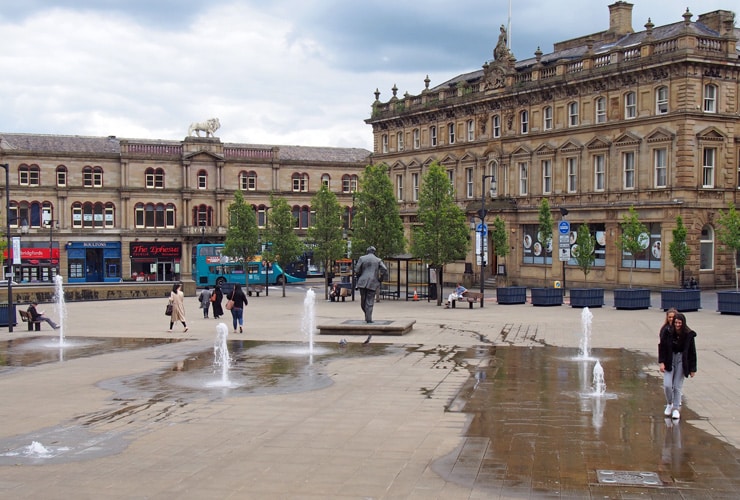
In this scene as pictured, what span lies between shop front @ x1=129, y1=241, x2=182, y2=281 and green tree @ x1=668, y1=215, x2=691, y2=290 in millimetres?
50007

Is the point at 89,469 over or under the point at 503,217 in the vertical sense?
under

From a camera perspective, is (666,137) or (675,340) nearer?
(675,340)

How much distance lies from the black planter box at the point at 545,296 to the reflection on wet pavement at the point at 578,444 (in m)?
22.5

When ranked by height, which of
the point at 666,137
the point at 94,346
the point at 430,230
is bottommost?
the point at 94,346

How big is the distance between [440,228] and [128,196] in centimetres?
4752

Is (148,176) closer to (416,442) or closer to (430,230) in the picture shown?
→ (430,230)

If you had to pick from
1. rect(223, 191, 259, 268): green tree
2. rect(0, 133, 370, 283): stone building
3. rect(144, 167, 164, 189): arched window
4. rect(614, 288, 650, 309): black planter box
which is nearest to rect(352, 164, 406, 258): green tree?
rect(223, 191, 259, 268): green tree

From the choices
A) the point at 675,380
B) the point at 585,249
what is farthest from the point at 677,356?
the point at 585,249

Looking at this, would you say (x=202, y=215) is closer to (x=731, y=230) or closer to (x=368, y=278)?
(x=731, y=230)

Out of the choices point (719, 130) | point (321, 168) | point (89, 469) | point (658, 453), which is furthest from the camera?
point (321, 168)

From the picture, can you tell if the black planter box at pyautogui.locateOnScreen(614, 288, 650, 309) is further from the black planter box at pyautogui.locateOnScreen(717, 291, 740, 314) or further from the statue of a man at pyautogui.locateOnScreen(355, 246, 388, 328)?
the statue of a man at pyautogui.locateOnScreen(355, 246, 388, 328)

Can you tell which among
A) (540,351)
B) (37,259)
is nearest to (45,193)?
(37,259)

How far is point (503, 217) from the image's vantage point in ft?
197

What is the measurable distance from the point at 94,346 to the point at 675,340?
16.6m
